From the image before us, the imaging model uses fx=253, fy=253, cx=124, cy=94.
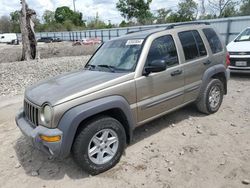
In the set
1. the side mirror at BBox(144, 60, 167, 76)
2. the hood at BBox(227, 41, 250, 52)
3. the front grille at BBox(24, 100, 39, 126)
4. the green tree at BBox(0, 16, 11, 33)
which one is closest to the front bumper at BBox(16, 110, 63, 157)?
the front grille at BBox(24, 100, 39, 126)

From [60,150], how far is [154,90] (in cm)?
171

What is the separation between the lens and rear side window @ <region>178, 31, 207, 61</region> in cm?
455

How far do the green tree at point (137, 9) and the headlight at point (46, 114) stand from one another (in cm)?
5169

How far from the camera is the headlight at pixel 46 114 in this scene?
123 inches

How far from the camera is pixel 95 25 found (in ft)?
237

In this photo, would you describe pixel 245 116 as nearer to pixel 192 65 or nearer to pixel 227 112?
pixel 227 112

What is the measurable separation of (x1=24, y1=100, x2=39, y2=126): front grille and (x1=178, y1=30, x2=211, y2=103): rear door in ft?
8.44

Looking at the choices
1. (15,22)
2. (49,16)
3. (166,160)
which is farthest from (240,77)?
(15,22)

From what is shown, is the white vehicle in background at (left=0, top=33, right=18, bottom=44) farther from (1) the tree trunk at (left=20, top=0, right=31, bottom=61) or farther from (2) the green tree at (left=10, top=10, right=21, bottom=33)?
(1) the tree trunk at (left=20, top=0, right=31, bottom=61)

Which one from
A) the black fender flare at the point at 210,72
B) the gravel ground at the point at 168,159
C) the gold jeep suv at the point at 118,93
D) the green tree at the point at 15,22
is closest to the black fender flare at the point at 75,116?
the gold jeep suv at the point at 118,93

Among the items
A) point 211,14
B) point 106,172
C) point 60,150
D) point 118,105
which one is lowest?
point 106,172

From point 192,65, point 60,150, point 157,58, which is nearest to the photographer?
point 60,150

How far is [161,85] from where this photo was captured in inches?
161

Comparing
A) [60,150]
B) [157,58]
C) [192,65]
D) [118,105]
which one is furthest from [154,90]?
[60,150]
